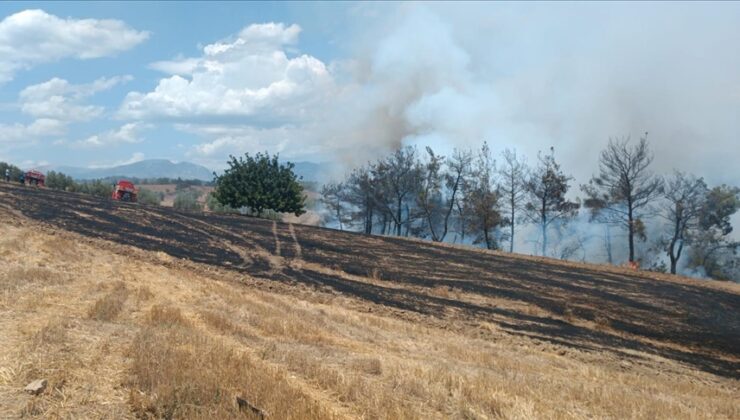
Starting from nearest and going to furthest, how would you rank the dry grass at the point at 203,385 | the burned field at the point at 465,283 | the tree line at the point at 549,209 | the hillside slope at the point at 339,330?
the dry grass at the point at 203,385 → the hillside slope at the point at 339,330 → the burned field at the point at 465,283 → the tree line at the point at 549,209

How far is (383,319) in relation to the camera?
51.6 ft

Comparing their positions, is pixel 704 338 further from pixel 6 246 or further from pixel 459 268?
pixel 6 246

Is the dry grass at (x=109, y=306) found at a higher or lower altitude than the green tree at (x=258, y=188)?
lower

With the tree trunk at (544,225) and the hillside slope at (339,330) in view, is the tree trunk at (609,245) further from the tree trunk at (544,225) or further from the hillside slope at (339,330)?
the hillside slope at (339,330)

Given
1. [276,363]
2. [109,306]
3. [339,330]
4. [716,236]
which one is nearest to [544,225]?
[716,236]

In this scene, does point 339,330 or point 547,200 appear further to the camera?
point 547,200

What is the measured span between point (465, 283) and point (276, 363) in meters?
16.1

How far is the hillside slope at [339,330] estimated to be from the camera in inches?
281

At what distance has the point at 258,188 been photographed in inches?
2126

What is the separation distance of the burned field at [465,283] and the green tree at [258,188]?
15.2 m

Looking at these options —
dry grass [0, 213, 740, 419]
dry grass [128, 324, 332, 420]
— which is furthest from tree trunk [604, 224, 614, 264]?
dry grass [128, 324, 332, 420]

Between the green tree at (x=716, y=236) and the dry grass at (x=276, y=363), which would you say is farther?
the green tree at (x=716, y=236)

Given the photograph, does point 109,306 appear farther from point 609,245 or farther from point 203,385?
point 609,245

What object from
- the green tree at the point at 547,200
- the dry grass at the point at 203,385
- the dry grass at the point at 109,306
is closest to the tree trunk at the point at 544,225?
the green tree at the point at 547,200
